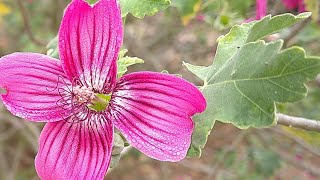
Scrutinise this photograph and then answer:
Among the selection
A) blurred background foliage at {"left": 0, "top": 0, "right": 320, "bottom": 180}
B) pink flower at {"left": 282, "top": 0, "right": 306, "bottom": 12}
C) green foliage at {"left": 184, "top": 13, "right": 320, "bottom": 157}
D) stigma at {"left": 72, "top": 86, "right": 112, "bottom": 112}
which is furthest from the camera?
blurred background foliage at {"left": 0, "top": 0, "right": 320, "bottom": 180}

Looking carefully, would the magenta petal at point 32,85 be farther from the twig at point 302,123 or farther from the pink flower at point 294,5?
the pink flower at point 294,5

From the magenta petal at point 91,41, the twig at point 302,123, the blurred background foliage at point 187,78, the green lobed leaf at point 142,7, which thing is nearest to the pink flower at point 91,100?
the magenta petal at point 91,41

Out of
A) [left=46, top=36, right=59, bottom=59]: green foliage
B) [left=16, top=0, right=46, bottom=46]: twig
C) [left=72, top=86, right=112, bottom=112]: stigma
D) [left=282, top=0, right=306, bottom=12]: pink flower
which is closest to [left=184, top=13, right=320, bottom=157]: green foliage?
[left=72, top=86, right=112, bottom=112]: stigma

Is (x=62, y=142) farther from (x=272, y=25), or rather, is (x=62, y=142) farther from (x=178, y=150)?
(x=272, y=25)

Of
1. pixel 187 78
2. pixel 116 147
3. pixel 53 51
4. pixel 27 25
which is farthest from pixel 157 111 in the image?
pixel 187 78

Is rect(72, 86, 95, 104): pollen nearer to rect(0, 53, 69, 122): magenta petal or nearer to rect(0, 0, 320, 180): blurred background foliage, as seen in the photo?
rect(0, 53, 69, 122): magenta petal

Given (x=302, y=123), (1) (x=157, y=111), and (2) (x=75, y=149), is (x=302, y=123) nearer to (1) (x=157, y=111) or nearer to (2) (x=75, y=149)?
(1) (x=157, y=111)
